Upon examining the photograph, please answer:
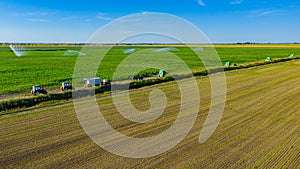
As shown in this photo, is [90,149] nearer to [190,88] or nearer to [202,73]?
[190,88]

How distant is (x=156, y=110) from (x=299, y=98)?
31.5 feet

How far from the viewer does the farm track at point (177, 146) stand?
7781 mm

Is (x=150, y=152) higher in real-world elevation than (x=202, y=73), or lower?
lower

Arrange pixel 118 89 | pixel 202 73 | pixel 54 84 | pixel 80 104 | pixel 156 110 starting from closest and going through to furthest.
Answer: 1. pixel 156 110
2. pixel 80 104
3. pixel 118 89
4. pixel 54 84
5. pixel 202 73

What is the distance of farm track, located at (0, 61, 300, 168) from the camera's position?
7.78m

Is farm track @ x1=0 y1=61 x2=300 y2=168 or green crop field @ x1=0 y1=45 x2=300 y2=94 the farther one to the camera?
green crop field @ x1=0 y1=45 x2=300 y2=94

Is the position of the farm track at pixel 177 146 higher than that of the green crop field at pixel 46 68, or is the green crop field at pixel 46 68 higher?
the green crop field at pixel 46 68

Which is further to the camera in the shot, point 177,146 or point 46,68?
point 46,68

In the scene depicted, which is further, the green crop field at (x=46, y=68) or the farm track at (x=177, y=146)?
the green crop field at (x=46, y=68)

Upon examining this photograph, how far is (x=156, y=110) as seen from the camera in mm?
13320

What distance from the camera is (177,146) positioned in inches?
352

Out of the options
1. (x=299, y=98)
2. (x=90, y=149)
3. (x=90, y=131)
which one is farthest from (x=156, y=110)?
(x=299, y=98)

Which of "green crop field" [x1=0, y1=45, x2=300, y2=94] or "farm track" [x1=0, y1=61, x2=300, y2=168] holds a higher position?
"green crop field" [x1=0, y1=45, x2=300, y2=94]

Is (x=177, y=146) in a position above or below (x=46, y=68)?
below
